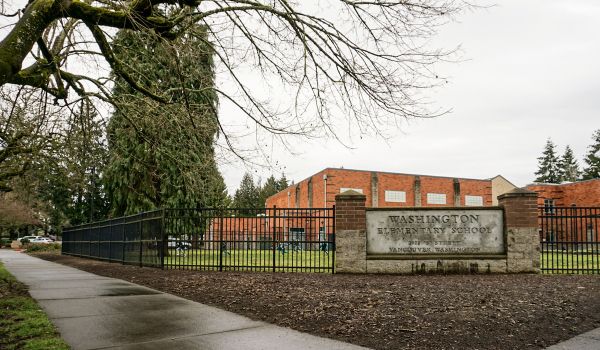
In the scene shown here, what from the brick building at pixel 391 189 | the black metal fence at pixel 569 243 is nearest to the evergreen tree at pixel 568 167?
the brick building at pixel 391 189

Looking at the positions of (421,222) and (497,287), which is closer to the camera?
(497,287)

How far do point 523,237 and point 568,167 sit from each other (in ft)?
329

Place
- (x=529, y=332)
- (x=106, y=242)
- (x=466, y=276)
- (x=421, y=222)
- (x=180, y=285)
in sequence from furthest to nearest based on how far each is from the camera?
(x=106, y=242) → (x=421, y=222) → (x=466, y=276) → (x=180, y=285) → (x=529, y=332)

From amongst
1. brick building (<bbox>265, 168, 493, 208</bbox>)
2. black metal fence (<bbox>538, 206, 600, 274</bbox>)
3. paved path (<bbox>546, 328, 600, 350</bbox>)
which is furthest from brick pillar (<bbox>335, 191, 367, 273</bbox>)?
brick building (<bbox>265, 168, 493, 208</bbox>)

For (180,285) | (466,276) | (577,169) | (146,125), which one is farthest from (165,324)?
(577,169)

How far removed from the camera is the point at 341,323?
5.76m

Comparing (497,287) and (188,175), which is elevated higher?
(188,175)

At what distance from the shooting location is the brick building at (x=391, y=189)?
42406 mm

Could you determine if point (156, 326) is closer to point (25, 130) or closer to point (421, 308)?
point (421, 308)

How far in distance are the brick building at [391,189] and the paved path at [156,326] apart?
33258 millimetres

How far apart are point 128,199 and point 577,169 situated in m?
100

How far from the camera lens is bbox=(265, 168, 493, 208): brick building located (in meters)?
42.4

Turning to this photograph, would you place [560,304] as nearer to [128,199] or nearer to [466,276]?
[466,276]

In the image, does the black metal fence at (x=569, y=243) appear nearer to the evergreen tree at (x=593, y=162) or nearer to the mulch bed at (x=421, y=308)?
the mulch bed at (x=421, y=308)
